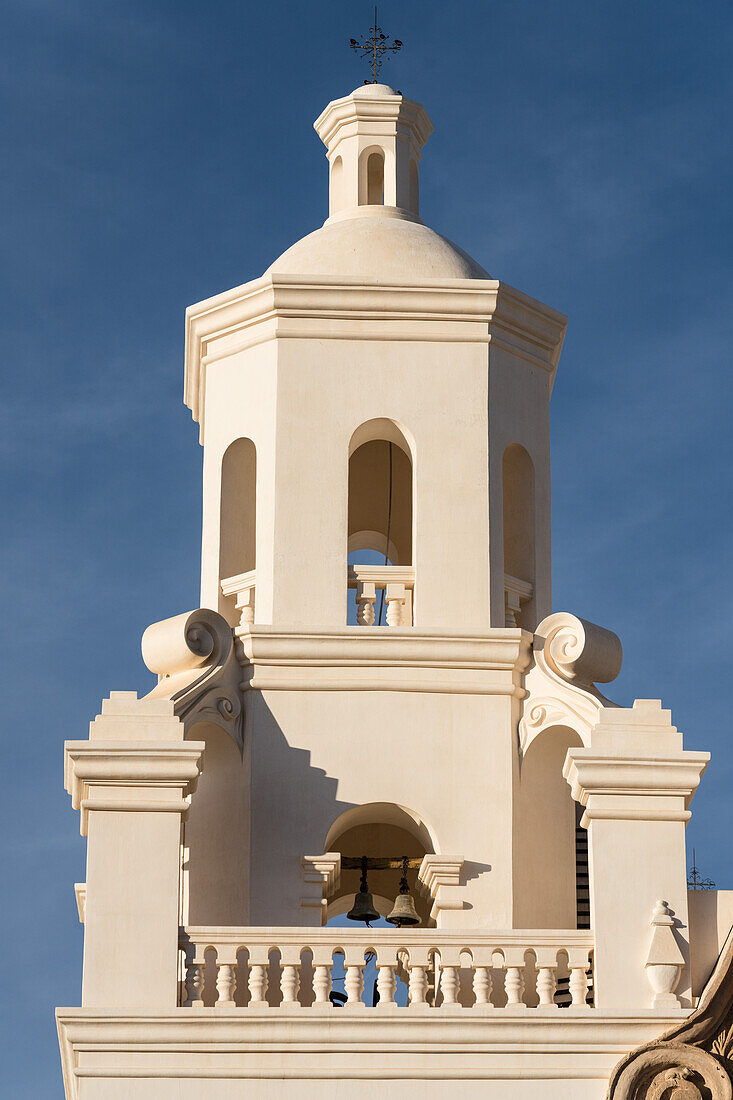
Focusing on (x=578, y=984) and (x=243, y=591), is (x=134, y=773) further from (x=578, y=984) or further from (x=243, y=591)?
(x=578, y=984)

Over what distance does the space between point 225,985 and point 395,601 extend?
5397 mm

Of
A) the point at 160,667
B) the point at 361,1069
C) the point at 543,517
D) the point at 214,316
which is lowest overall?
the point at 361,1069

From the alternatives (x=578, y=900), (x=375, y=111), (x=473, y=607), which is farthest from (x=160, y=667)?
(x=375, y=111)

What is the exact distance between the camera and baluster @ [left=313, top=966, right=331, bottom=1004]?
79.3 ft

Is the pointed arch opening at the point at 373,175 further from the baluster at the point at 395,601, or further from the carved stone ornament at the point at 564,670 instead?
the carved stone ornament at the point at 564,670

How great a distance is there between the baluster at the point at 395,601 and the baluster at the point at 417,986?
4680 mm

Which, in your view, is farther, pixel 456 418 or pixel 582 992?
pixel 456 418

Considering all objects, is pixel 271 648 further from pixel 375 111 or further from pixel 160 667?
pixel 375 111

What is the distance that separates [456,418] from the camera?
28422mm

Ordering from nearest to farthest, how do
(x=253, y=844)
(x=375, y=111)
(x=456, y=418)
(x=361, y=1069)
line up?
(x=361, y=1069), (x=253, y=844), (x=456, y=418), (x=375, y=111)

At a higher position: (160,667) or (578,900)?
(160,667)

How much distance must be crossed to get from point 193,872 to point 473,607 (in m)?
3.90

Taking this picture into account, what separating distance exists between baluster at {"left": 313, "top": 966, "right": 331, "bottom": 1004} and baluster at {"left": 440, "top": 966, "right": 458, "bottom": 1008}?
1018 millimetres

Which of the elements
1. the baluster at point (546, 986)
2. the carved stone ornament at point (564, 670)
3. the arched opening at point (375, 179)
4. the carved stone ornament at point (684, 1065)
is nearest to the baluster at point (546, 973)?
the baluster at point (546, 986)
